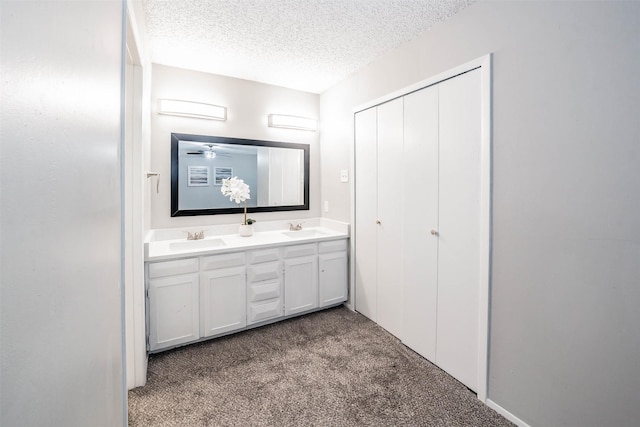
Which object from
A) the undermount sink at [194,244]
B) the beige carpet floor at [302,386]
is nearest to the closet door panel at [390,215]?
the beige carpet floor at [302,386]

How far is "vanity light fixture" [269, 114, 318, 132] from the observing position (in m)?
3.09

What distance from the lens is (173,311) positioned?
2.19m

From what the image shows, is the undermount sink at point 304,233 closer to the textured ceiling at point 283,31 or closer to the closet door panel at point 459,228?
the closet door panel at point 459,228

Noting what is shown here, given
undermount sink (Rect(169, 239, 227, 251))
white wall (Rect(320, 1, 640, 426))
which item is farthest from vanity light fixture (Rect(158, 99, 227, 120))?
white wall (Rect(320, 1, 640, 426))

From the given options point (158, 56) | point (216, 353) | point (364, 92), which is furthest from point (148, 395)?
point (364, 92)

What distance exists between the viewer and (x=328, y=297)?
9.62ft

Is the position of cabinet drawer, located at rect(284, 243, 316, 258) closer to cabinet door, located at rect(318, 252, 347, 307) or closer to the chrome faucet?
cabinet door, located at rect(318, 252, 347, 307)

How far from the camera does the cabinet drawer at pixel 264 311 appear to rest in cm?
253

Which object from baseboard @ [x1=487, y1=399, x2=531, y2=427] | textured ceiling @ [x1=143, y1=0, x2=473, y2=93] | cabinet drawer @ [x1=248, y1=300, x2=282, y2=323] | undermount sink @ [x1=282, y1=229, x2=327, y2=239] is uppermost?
textured ceiling @ [x1=143, y1=0, x2=473, y2=93]

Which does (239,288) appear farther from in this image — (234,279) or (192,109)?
(192,109)

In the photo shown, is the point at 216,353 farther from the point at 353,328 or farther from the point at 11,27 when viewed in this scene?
the point at 11,27

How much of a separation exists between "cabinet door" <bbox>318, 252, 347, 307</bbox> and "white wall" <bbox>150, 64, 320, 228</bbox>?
69 cm

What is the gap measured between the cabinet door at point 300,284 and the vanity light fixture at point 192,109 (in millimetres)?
1551

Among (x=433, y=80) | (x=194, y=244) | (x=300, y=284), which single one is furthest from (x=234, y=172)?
(x=433, y=80)
